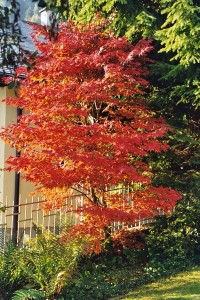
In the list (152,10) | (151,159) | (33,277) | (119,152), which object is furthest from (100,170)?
(152,10)

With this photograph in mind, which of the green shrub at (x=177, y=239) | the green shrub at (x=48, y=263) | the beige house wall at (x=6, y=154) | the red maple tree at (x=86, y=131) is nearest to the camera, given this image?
the green shrub at (x=48, y=263)

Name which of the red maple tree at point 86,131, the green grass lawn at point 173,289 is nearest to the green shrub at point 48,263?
the red maple tree at point 86,131

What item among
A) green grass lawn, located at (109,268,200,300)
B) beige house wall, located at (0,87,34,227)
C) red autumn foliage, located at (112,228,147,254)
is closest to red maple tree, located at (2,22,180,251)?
red autumn foliage, located at (112,228,147,254)

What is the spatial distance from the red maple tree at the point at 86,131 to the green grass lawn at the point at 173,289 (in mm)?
1063

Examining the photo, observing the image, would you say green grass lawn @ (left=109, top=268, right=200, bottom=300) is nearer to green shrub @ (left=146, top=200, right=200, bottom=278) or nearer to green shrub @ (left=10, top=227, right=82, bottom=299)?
green shrub @ (left=146, top=200, right=200, bottom=278)

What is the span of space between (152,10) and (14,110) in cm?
404

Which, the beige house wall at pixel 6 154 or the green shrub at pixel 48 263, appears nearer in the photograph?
the green shrub at pixel 48 263

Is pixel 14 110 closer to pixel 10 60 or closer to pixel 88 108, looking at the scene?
pixel 88 108

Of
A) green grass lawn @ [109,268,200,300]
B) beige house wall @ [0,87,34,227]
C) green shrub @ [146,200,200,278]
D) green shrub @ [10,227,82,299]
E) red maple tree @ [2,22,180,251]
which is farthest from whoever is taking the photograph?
beige house wall @ [0,87,34,227]

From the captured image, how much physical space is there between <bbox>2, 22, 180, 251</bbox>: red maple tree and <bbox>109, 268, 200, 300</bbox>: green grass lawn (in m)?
1.06

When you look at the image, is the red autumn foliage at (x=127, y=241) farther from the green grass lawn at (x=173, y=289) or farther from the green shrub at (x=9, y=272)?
the green shrub at (x=9, y=272)

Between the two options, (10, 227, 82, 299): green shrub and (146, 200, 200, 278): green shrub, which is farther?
(146, 200, 200, 278): green shrub

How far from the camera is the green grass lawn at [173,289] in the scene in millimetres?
6605

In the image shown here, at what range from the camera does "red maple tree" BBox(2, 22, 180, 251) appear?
23.4 feet
